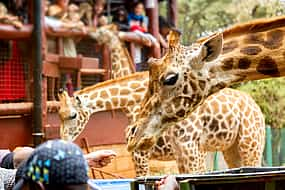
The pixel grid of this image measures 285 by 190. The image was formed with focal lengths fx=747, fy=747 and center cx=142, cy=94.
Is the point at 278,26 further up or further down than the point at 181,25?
further down

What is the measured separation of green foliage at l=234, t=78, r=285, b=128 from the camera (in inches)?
508

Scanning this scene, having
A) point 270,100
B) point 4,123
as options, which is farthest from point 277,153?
point 4,123

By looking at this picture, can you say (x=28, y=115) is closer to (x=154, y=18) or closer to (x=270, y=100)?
(x=154, y=18)

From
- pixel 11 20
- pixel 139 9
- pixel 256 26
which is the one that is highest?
pixel 139 9

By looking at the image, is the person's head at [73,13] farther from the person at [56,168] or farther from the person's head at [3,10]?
the person at [56,168]

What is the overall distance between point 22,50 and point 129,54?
1.95 meters

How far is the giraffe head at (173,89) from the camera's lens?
4.94 m

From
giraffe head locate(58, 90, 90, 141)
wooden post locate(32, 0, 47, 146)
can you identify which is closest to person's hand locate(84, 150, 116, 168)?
giraffe head locate(58, 90, 90, 141)

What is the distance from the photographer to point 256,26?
16.6 feet

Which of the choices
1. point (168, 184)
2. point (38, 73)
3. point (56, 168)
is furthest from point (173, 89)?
point (38, 73)

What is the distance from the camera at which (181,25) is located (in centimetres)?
2030

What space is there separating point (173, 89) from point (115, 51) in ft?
17.0

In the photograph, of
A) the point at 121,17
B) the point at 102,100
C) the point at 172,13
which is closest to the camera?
the point at 102,100

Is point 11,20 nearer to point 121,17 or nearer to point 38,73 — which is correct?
point 38,73
